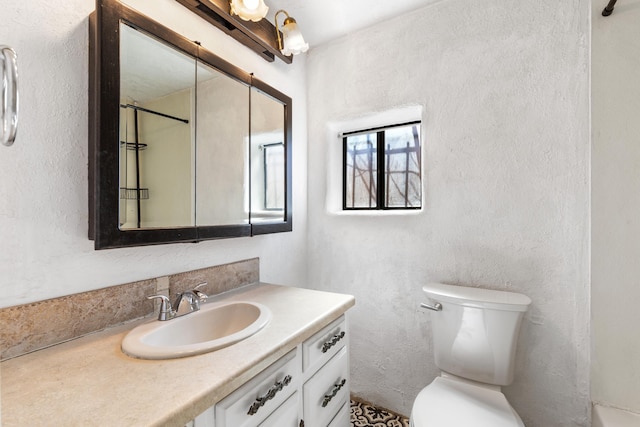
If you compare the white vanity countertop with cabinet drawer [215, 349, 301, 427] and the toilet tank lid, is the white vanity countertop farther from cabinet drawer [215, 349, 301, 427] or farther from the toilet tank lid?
the toilet tank lid

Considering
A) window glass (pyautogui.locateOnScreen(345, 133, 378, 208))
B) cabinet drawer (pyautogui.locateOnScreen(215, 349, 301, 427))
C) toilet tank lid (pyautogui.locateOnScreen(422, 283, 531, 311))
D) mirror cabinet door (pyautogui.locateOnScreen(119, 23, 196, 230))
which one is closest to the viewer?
cabinet drawer (pyautogui.locateOnScreen(215, 349, 301, 427))

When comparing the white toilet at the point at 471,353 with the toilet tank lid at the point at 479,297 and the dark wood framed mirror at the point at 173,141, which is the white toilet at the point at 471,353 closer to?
the toilet tank lid at the point at 479,297

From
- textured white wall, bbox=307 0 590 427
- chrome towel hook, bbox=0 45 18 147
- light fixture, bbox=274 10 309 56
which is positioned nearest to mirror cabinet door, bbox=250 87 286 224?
light fixture, bbox=274 10 309 56

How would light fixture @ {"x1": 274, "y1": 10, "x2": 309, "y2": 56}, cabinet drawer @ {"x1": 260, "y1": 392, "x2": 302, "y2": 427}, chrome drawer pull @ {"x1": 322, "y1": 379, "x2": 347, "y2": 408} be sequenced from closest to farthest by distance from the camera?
1. cabinet drawer @ {"x1": 260, "y1": 392, "x2": 302, "y2": 427}
2. chrome drawer pull @ {"x1": 322, "y1": 379, "x2": 347, "y2": 408}
3. light fixture @ {"x1": 274, "y1": 10, "x2": 309, "y2": 56}

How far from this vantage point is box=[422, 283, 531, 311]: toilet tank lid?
4.00 ft

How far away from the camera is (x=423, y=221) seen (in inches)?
62.7

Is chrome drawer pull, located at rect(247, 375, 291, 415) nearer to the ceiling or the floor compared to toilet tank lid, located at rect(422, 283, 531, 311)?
nearer to the floor

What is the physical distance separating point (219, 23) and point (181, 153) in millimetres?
664

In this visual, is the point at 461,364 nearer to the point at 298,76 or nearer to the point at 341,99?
the point at 341,99

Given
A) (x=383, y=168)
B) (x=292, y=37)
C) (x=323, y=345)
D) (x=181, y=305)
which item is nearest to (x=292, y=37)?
(x=292, y=37)

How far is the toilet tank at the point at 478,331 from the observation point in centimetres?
123

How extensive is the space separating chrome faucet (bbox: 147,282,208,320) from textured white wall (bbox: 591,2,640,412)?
1.68 metres

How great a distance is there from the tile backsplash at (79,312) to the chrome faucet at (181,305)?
0.23 ft

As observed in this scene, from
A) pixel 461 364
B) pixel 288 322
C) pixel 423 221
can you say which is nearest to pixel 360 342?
pixel 461 364
